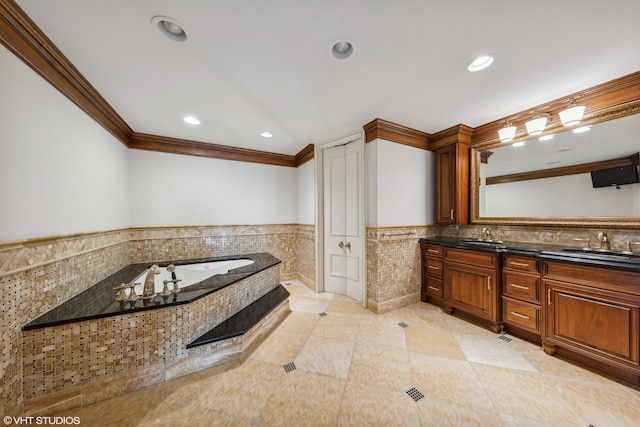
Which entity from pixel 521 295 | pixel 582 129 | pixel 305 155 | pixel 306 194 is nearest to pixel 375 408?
pixel 521 295

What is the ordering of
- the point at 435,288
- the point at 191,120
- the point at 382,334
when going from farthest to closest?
the point at 435,288 → the point at 191,120 → the point at 382,334

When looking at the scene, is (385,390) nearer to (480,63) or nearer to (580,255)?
(580,255)

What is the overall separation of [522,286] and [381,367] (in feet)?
5.24

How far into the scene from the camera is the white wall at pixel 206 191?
310 centimetres

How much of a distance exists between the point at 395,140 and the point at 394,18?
1.65 m

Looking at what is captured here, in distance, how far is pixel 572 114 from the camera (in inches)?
75.6

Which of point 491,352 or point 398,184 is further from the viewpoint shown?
point 398,184

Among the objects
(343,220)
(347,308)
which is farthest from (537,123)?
(347,308)

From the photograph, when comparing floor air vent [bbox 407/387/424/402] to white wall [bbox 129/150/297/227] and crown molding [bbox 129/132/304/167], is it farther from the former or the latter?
crown molding [bbox 129/132/304/167]

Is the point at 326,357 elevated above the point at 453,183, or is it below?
below

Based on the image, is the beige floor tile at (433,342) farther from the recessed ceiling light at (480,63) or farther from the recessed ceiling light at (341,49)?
the recessed ceiling light at (341,49)

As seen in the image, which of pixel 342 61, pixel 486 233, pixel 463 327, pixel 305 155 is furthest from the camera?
pixel 305 155

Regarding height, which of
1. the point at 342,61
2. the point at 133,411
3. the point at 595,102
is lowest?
the point at 133,411

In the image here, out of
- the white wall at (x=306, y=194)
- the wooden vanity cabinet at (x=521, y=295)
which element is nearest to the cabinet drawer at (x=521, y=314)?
the wooden vanity cabinet at (x=521, y=295)
